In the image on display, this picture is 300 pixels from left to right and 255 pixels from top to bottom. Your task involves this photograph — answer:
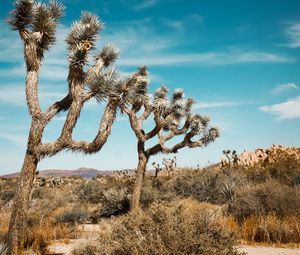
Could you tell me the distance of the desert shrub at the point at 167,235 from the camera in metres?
4.79

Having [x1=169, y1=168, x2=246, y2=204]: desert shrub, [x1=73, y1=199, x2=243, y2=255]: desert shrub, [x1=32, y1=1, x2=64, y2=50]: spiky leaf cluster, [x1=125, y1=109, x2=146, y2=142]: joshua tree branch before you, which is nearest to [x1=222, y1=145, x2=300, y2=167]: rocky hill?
[x1=169, y1=168, x2=246, y2=204]: desert shrub

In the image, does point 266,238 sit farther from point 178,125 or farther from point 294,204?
point 178,125

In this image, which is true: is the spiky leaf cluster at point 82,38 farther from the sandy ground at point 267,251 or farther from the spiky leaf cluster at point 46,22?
the sandy ground at point 267,251

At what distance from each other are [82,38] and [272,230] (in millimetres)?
6571

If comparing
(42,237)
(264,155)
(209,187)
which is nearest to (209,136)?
(209,187)

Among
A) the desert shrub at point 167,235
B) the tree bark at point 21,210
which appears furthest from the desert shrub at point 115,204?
the desert shrub at point 167,235

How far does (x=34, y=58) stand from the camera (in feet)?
28.3

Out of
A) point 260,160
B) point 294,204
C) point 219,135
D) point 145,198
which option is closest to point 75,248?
point 294,204

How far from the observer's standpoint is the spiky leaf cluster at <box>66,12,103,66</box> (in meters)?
9.09

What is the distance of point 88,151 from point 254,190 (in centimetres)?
566

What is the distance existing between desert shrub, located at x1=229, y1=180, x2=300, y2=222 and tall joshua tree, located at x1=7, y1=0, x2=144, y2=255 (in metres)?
4.60

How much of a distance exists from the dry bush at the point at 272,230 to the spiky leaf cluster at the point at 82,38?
574cm

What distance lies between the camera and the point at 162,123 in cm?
1426

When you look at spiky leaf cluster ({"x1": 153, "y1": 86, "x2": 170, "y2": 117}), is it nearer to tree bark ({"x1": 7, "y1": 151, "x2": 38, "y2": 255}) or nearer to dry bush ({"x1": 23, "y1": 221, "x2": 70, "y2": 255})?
dry bush ({"x1": 23, "y1": 221, "x2": 70, "y2": 255})
